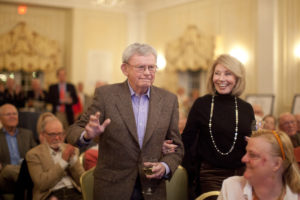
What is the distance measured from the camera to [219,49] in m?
9.68

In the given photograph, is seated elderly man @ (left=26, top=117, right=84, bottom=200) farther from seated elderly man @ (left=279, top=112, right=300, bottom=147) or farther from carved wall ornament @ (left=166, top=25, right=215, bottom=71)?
carved wall ornament @ (left=166, top=25, right=215, bottom=71)

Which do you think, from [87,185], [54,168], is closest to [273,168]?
[87,185]

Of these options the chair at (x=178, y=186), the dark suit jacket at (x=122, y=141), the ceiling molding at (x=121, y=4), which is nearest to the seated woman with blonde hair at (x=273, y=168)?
the dark suit jacket at (x=122, y=141)

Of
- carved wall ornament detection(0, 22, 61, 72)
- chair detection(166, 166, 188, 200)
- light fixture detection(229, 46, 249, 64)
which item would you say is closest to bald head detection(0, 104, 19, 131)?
chair detection(166, 166, 188, 200)

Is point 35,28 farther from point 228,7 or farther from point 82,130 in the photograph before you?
point 82,130

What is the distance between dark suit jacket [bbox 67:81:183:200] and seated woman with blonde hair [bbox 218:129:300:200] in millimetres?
457

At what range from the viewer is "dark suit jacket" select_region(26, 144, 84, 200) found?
120 inches

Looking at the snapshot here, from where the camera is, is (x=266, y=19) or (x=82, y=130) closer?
(x=82, y=130)

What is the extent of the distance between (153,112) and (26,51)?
10.1m

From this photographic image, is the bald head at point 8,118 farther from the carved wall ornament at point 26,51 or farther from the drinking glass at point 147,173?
the carved wall ornament at point 26,51

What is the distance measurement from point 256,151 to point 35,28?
10992mm

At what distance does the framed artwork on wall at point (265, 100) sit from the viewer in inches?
308

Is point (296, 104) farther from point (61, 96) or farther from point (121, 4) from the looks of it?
point (121, 4)

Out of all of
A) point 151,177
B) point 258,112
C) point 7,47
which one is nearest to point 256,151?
point 151,177
